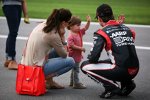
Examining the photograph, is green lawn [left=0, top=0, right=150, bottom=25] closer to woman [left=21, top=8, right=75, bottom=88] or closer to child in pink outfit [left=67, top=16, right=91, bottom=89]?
child in pink outfit [left=67, top=16, right=91, bottom=89]

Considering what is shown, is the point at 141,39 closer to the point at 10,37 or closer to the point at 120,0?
the point at 10,37

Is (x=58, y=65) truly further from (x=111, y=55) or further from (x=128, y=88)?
(x=128, y=88)

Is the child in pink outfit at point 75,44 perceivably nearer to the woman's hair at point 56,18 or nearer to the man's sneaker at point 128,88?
the woman's hair at point 56,18

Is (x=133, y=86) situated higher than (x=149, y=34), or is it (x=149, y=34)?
(x=133, y=86)

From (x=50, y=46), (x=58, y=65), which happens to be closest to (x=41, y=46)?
(x=50, y=46)

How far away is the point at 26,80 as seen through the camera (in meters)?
7.32

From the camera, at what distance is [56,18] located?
24.0 ft

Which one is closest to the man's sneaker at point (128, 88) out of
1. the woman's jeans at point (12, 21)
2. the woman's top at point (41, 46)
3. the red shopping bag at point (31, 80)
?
the woman's top at point (41, 46)

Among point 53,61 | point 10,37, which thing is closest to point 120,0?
point 10,37

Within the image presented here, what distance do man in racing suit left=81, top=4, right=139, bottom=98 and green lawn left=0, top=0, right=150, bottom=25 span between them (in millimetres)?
7505

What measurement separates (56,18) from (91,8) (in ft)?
34.2

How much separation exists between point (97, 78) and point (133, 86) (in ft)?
1.77

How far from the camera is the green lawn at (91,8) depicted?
15672 mm

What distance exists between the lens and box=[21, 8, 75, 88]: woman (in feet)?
24.0
